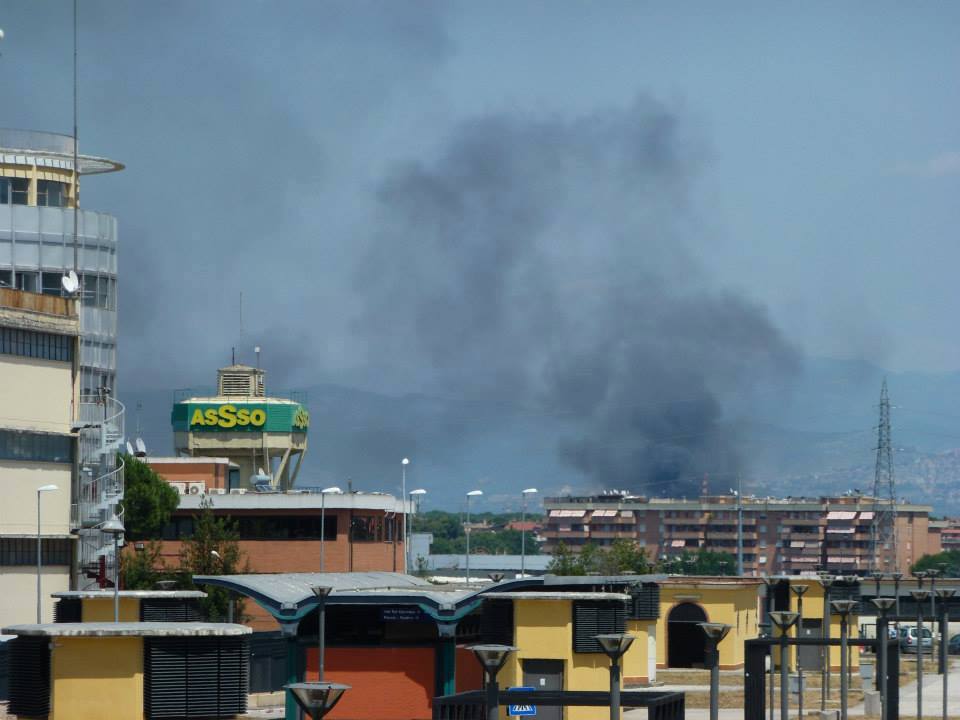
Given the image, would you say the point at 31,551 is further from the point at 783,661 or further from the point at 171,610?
the point at 171,610

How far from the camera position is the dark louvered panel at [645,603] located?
85844mm

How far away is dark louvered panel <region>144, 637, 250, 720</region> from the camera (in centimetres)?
3059

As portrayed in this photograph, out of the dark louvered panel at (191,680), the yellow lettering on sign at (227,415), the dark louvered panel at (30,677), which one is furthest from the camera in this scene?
the yellow lettering on sign at (227,415)

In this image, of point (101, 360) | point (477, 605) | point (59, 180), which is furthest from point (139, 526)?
point (477, 605)

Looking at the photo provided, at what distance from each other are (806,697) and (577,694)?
179ft

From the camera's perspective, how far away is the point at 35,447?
277 feet

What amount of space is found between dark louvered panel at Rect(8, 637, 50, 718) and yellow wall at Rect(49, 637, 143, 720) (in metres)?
0.39

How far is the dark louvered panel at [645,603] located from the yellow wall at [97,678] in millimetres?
55042

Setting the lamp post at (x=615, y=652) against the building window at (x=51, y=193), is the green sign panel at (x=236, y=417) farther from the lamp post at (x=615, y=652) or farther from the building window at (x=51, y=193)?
the lamp post at (x=615, y=652)

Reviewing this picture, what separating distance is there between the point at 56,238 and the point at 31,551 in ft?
114

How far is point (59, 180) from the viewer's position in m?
118

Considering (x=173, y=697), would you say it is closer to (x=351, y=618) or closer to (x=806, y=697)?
(x=351, y=618)

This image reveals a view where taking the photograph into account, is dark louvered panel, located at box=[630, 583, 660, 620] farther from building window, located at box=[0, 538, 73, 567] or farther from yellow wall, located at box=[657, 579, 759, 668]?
building window, located at box=[0, 538, 73, 567]

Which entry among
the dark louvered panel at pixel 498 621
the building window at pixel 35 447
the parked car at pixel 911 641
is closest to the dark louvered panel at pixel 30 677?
the dark louvered panel at pixel 498 621
